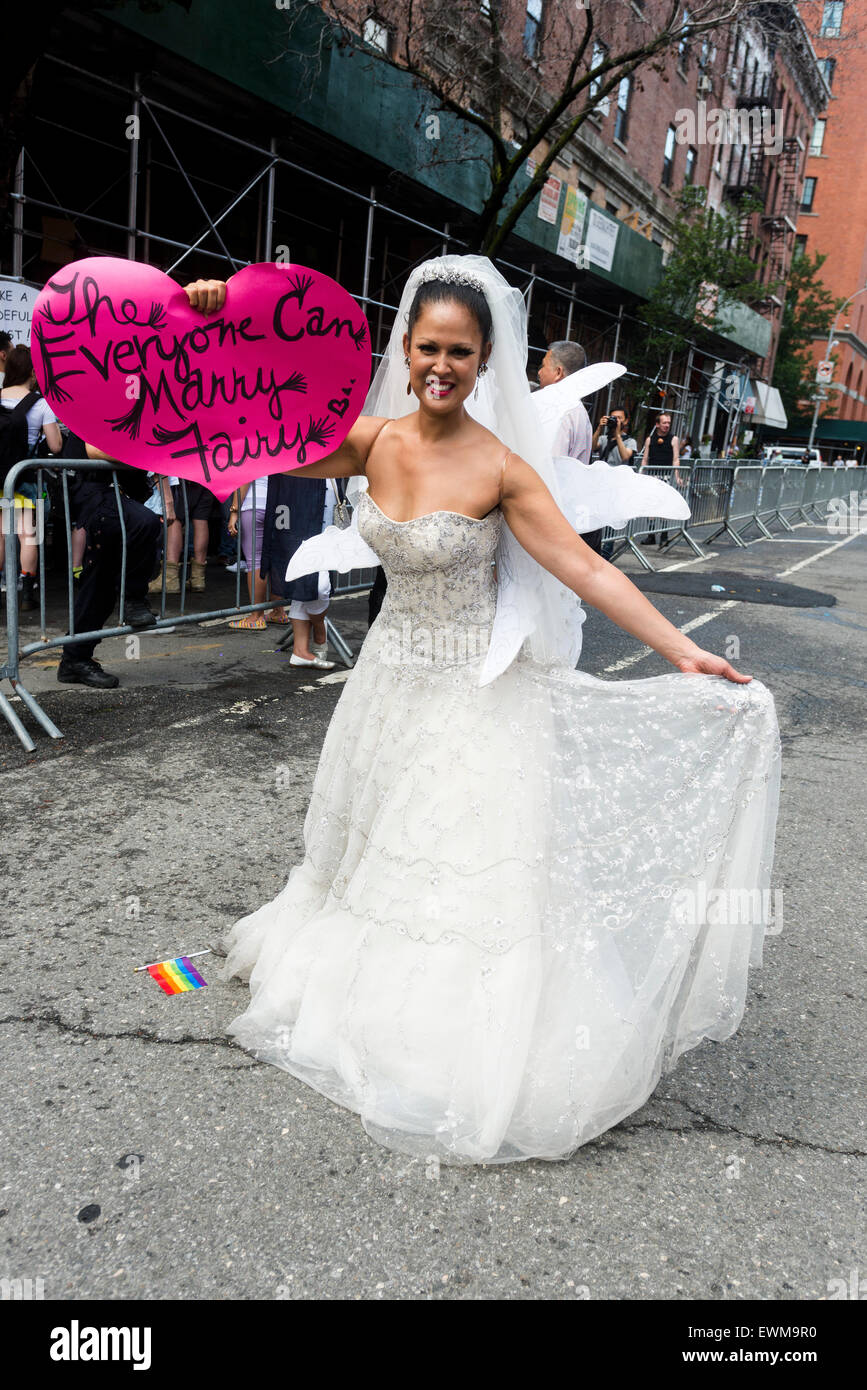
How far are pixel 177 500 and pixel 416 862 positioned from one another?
22.7ft

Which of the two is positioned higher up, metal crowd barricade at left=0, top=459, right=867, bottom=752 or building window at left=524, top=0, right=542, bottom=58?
building window at left=524, top=0, right=542, bottom=58

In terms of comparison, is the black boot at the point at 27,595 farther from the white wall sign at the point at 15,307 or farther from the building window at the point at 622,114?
the building window at the point at 622,114

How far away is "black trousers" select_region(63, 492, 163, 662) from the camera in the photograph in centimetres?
589

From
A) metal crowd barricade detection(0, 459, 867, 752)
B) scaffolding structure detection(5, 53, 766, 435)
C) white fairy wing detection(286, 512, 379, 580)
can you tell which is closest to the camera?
white fairy wing detection(286, 512, 379, 580)

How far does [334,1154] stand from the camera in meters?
2.43

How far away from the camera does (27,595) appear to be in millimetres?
8242

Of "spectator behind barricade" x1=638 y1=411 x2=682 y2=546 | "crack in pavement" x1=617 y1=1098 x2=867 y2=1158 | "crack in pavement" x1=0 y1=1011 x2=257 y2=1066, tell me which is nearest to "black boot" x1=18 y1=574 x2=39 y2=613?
"crack in pavement" x1=0 y1=1011 x2=257 y2=1066

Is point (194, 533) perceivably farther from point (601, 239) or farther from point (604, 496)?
point (601, 239)

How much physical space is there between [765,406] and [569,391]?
38392 millimetres

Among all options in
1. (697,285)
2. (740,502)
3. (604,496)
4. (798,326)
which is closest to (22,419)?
(604,496)

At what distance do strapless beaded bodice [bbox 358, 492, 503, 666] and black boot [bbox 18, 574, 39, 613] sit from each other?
595 centimetres

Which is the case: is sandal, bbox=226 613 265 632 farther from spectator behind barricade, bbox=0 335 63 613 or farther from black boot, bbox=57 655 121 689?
black boot, bbox=57 655 121 689
